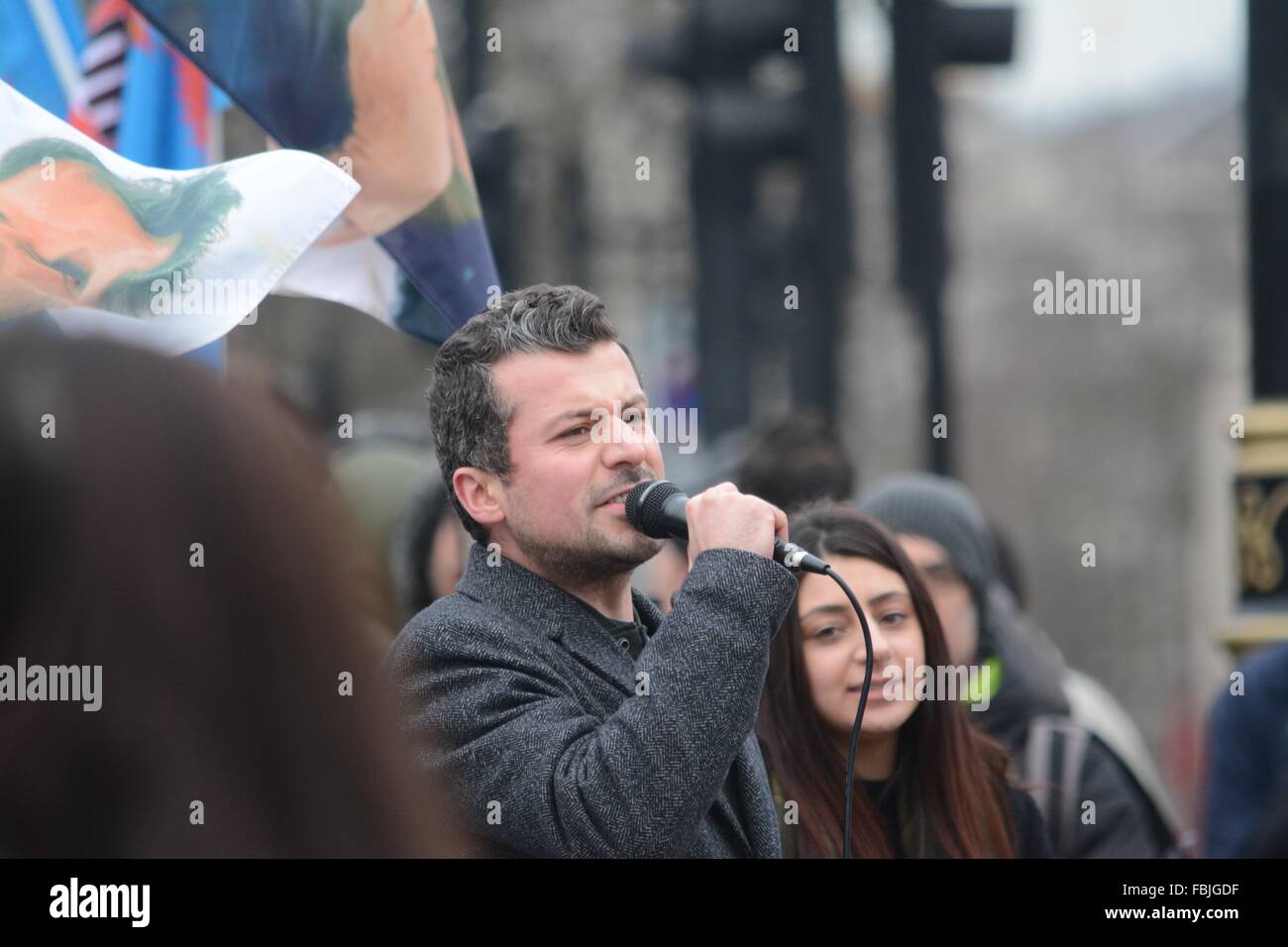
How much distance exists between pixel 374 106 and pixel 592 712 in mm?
1309

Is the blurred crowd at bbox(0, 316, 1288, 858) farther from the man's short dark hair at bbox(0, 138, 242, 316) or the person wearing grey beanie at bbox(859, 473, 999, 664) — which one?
the person wearing grey beanie at bbox(859, 473, 999, 664)

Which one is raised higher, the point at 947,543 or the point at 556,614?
the point at 947,543

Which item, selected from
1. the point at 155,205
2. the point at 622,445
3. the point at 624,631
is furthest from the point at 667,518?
the point at 155,205

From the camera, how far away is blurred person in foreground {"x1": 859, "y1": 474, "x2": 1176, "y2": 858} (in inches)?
156

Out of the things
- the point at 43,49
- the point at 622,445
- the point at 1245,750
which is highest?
the point at 43,49

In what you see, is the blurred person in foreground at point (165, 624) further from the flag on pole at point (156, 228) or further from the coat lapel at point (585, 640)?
the flag on pole at point (156, 228)

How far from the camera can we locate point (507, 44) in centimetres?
1798

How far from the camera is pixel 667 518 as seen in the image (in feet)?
8.69

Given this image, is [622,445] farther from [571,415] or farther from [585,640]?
[585,640]

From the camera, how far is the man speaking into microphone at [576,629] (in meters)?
2.47
